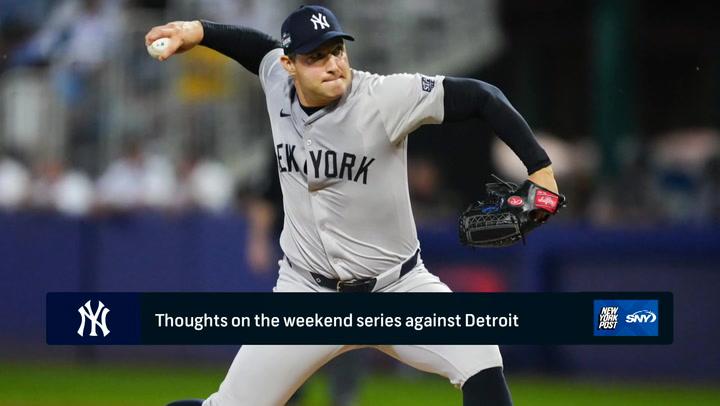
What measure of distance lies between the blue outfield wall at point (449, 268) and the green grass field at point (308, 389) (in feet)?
1.07

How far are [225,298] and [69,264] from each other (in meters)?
7.15

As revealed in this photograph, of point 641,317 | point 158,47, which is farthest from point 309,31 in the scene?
point 641,317

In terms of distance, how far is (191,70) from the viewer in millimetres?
14547

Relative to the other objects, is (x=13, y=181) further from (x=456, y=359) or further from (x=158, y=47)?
(x=456, y=359)

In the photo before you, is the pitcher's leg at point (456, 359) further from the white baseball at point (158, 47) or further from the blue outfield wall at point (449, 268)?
the blue outfield wall at point (449, 268)

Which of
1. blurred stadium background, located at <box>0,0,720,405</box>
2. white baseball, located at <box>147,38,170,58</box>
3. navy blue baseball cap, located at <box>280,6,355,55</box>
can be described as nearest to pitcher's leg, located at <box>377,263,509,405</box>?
navy blue baseball cap, located at <box>280,6,355,55</box>

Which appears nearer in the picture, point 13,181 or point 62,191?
point 62,191

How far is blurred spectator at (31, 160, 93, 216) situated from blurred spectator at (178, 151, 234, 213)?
92 centimetres

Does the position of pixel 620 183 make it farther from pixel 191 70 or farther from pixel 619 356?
pixel 191 70

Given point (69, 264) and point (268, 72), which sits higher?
point (268, 72)

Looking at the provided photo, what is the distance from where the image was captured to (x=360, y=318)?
18.7ft

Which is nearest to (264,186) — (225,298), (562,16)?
(225,298)

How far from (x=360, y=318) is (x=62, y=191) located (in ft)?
26.9

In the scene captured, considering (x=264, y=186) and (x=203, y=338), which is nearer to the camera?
(x=203, y=338)
